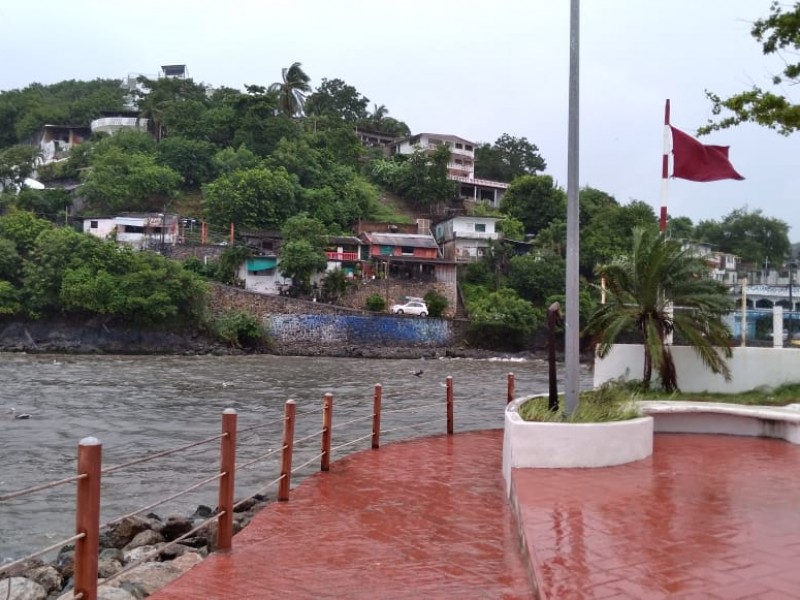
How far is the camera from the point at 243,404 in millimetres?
21562

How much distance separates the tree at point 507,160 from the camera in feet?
272

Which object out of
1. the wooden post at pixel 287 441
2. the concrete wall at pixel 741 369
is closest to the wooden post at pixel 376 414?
the wooden post at pixel 287 441

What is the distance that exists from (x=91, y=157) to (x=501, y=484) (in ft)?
219

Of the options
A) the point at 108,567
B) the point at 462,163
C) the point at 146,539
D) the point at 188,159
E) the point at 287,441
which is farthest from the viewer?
the point at 462,163

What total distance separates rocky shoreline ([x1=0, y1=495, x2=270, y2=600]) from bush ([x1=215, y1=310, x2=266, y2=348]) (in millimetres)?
38221

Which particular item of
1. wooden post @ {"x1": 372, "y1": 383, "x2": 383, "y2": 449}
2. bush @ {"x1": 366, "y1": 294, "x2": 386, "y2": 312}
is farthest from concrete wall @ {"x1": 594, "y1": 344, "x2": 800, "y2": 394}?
bush @ {"x1": 366, "y1": 294, "x2": 386, "y2": 312}

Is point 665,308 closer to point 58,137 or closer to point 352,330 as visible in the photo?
point 352,330

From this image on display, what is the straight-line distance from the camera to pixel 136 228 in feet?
183

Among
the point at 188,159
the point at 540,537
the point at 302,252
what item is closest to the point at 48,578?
the point at 540,537

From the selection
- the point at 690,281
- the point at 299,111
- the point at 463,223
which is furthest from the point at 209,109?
the point at 690,281

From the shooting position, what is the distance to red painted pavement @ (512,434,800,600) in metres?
3.95

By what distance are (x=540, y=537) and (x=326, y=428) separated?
3.70m

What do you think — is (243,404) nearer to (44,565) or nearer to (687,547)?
(44,565)

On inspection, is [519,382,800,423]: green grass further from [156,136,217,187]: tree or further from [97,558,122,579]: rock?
[156,136,217,187]: tree
